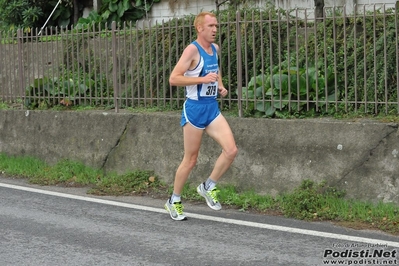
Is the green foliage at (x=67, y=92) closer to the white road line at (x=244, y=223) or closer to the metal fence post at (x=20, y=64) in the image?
the metal fence post at (x=20, y=64)

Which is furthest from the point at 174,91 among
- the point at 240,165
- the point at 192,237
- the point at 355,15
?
the point at 192,237

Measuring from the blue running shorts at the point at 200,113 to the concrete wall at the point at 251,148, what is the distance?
1192 mm

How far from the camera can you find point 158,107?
34.5 ft

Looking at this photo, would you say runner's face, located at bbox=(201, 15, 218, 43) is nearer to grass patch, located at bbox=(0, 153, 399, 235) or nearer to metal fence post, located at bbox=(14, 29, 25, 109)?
grass patch, located at bbox=(0, 153, 399, 235)

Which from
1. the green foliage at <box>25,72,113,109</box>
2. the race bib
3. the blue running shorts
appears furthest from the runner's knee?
the green foliage at <box>25,72,113,109</box>

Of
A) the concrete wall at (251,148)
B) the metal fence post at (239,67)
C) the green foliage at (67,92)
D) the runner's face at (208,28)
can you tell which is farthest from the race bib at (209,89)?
the green foliage at (67,92)

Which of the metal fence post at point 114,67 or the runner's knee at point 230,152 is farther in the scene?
the metal fence post at point 114,67

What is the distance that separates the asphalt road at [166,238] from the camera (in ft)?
20.6

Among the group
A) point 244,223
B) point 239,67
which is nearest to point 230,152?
point 244,223

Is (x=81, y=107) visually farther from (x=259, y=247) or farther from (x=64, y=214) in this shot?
(x=259, y=247)

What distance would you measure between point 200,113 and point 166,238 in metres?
1.40

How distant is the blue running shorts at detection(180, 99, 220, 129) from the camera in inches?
306

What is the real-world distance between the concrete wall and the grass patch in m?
0.13

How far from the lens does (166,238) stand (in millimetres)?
7043
